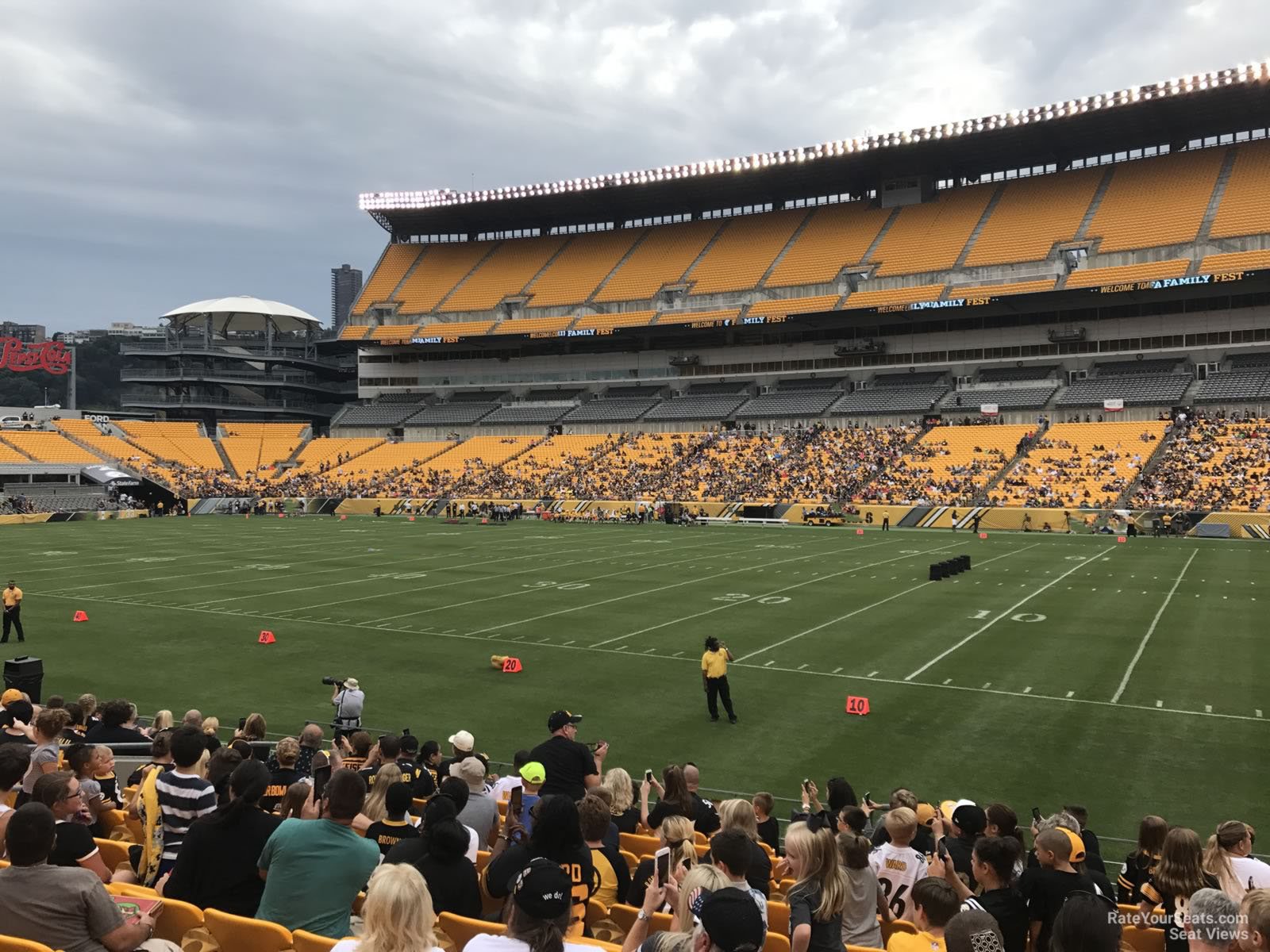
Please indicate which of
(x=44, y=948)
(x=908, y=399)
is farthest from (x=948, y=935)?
(x=908, y=399)

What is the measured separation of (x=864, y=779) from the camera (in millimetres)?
12312

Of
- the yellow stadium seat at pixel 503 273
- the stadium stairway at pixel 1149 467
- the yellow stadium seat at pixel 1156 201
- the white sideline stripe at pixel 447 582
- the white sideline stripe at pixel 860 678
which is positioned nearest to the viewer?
the white sideline stripe at pixel 860 678

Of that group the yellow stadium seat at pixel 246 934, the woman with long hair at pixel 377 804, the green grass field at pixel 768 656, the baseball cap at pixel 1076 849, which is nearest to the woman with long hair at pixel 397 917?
the yellow stadium seat at pixel 246 934

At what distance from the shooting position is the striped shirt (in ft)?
20.9

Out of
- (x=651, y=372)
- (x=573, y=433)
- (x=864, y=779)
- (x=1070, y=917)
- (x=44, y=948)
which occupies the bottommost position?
(x=864, y=779)

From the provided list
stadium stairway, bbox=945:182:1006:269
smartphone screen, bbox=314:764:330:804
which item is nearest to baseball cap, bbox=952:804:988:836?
smartphone screen, bbox=314:764:330:804

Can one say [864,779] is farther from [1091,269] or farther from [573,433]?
[573,433]

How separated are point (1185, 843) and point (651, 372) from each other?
8780 centimetres

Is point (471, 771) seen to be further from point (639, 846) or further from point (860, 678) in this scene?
point (860, 678)

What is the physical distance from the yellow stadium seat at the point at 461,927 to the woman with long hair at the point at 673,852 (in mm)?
1213

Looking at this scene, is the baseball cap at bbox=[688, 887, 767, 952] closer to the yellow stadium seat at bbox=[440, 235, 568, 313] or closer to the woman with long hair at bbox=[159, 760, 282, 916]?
the woman with long hair at bbox=[159, 760, 282, 916]

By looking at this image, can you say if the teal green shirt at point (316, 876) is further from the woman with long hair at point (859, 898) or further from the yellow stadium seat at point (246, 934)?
the woman with long hair at point (859, 898)

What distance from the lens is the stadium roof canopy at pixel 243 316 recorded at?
364ft

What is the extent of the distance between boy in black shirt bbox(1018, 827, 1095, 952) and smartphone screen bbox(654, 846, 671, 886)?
2043 millimetres
